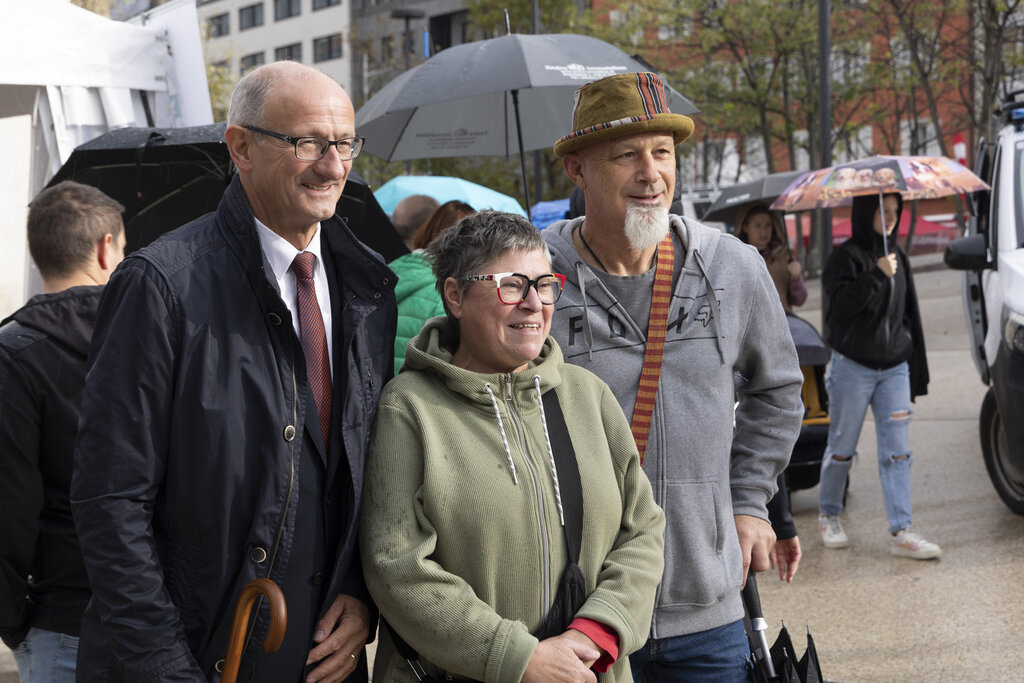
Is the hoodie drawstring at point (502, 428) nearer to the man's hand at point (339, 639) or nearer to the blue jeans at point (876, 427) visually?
the man's hand at point (339, 639)

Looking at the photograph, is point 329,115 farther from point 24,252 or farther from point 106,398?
point 24,252

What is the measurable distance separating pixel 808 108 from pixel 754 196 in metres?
15.5

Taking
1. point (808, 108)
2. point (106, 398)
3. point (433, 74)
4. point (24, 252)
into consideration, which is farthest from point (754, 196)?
point (808, 108)

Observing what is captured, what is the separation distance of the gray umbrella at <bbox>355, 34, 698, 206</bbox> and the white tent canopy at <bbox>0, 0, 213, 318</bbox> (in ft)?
4.45

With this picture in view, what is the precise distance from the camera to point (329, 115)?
2416 millimetres

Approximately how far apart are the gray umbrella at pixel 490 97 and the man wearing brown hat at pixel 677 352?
2.66m

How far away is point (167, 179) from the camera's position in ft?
16.6

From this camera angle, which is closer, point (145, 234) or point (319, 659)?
point (319, 659)

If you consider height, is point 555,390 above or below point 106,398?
below

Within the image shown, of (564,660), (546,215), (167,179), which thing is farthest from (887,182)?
(564,660)

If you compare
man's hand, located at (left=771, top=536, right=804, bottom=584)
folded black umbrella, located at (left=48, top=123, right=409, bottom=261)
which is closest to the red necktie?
man's hand, located at (left=771, top=536, right=804, bottom=584)

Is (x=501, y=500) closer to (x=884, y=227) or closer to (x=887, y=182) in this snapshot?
(x=884, y=227)

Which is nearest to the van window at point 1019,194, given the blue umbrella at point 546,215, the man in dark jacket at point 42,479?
the blue umbrella at point 546,215

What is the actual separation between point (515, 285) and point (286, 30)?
221ft
